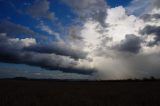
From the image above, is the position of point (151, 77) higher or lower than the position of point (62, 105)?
higher

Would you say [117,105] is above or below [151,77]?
below

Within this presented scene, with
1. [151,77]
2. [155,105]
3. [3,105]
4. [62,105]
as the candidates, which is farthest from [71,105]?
[151,77]

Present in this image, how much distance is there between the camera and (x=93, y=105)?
13867 mm

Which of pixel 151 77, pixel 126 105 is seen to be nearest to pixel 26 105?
pixel 126 105

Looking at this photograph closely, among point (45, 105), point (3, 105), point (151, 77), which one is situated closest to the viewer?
point (3, 105)

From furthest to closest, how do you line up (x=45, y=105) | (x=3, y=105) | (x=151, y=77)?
(x=151, y=77) → (x=45, y=105) → (x=3, y=105)

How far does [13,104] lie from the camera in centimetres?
1333

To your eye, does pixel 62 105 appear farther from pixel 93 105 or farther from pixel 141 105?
pixel 141 105

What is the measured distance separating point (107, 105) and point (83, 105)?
1.40m

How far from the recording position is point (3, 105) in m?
12.7

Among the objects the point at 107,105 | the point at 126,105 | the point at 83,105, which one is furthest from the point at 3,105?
the point at 126,105

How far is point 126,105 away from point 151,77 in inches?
3994

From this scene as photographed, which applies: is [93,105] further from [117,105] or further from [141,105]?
[141,105]

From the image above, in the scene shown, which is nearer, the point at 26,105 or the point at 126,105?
the point at 26,105
